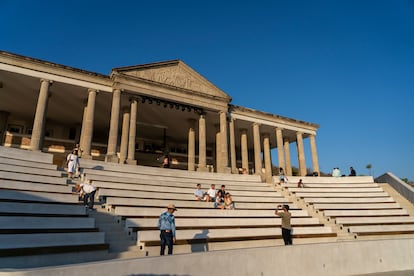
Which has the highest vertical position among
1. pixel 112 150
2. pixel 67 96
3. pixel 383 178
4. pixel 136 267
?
pixel 67 96

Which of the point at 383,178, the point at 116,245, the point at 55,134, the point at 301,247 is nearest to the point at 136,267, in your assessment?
the point at 116,245

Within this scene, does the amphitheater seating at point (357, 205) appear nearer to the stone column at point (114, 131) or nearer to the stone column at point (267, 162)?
the stone column at point (267, 162)

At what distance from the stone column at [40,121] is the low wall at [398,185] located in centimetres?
2423

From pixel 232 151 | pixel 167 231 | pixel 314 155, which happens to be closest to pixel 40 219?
pixel 167 231

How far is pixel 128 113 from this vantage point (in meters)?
21.0

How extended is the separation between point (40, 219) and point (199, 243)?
4.98m

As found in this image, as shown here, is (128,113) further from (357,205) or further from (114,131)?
(357,205)

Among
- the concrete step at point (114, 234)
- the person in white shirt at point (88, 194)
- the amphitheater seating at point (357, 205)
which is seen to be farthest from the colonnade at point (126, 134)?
the concrete step at point (114, 234)

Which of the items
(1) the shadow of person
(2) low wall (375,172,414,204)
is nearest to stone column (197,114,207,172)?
(1) the shadow of person

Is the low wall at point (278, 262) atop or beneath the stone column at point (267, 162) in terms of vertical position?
beneath

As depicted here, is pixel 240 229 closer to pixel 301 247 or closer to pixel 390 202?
pixel 301 247

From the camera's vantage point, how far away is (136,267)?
5031 millimetres

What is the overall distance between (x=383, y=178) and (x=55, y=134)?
3118 centimetres

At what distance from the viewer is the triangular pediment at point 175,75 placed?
20.5 m
